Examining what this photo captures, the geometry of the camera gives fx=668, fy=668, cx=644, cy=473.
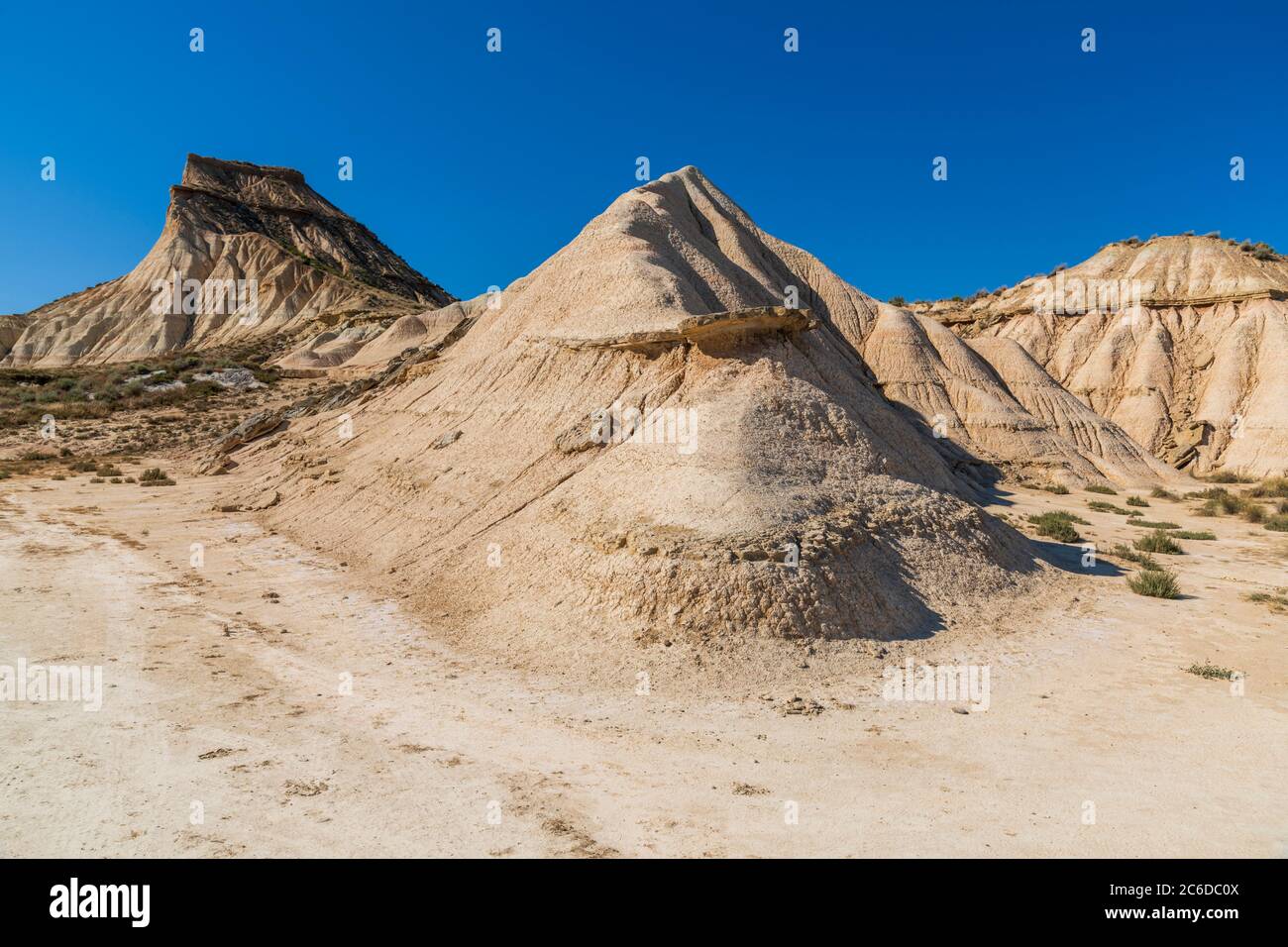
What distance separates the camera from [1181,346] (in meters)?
36.7

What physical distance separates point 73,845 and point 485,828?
2.48 meters

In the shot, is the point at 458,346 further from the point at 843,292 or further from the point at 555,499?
the point at 843,292

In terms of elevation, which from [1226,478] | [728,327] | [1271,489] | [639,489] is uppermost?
[728,327]

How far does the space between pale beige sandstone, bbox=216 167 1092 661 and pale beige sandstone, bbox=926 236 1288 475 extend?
94.8ft

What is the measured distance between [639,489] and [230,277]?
206 feet

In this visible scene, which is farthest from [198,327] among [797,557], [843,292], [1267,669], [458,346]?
[1267,669]

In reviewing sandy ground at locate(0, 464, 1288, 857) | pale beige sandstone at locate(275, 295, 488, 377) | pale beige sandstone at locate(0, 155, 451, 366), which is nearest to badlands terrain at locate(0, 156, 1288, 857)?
sandy ground at locate(0, 464, 1288, 857)

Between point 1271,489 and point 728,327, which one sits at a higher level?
point 728,327

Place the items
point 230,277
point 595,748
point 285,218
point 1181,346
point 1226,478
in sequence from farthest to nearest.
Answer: point 285,218 → point 230,277 → point 1181,346 → point 1226,478 → point 595,748

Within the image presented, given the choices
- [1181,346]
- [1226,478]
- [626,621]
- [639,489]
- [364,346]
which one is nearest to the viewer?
[626,621]

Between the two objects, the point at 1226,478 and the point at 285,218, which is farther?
the point at 285,218

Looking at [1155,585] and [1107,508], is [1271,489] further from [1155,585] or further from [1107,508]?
[1155,585]

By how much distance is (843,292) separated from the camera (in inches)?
1284

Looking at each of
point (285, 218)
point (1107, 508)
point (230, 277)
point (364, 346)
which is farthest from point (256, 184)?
point (1107, 508)
